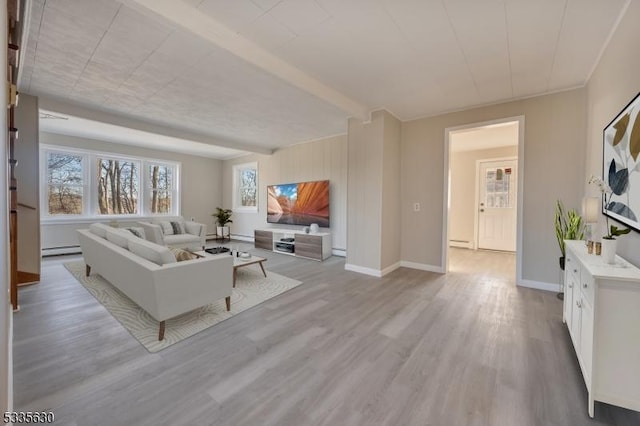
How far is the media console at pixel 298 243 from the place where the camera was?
5289 millimetres

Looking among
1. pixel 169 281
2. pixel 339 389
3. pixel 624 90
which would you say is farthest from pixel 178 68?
pixel 624 90

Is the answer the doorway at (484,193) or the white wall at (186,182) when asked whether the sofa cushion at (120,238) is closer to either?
the white wall at (186,182)

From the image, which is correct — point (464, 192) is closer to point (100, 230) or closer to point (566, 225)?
point (566, 225)

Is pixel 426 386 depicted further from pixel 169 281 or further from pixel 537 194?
pixel 537 194

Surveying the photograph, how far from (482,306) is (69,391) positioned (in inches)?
142

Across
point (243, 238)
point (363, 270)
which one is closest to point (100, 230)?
point (363, 270)

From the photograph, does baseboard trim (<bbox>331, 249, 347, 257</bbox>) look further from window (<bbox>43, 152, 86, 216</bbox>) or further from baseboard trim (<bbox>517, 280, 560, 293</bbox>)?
window (<bbox>43, 152, 86, 216</bbox>)

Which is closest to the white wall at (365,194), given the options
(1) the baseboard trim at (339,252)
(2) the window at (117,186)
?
(1) the baseboard trim at (339,252)

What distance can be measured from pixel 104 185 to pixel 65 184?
2.22ft

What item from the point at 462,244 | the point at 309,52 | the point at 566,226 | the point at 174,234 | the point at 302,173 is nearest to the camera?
the point at 309,52

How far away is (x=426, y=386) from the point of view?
169cm

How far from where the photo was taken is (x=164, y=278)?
2189 millimetres

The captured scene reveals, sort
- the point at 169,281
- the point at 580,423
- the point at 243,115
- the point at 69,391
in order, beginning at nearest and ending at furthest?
the point at 580,423 < the point at 69,391 < the point at 169,281 < the point at 243,115

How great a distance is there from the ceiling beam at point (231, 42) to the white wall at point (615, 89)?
2.59 metres
